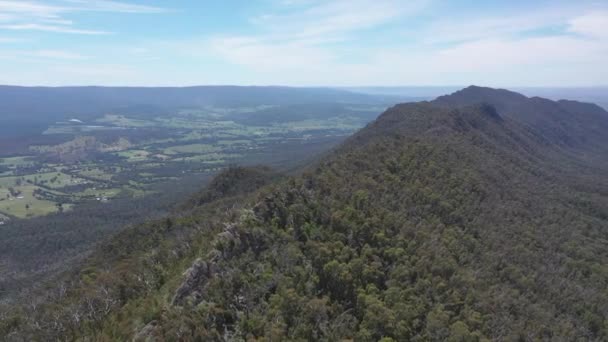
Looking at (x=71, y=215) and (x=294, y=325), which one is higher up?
(x=294, y=325)

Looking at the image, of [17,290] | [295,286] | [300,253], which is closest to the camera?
[295,286]

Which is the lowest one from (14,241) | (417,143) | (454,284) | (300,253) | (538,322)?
(14,241)

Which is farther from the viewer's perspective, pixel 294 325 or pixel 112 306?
pixel 112 306

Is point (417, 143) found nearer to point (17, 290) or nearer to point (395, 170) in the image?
point (395, 170)

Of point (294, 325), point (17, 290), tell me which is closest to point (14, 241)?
point (17, 290)

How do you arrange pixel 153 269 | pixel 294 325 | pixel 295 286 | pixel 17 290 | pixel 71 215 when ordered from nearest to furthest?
pixel 294 325 → pixel 295 286 → pixel 153 269 → pixel 17 290 → pixel 71 215

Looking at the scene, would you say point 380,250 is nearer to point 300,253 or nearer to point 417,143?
point 300,253
